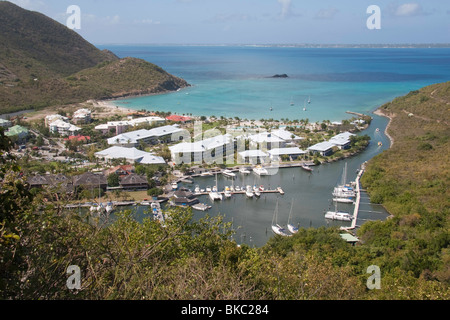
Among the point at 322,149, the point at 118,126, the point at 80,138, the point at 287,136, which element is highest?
the point at 118,126

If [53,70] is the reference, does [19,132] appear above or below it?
below

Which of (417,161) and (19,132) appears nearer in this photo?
(417,161)

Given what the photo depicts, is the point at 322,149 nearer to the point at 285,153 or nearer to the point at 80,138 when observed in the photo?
the point at 285,153

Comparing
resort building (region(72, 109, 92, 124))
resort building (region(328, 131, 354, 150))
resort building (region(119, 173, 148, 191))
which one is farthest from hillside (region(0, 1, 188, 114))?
resort building (region(328, 131, 354, 150))

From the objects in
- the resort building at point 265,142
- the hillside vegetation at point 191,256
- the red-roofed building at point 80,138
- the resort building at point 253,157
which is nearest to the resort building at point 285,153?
the resort building at point 253,157

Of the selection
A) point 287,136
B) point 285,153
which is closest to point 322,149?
point 285,153

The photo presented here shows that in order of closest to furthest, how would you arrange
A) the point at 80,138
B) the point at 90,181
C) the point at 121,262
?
1. the point at 121,262
2. the point at 90,181
3. the point at 80,138

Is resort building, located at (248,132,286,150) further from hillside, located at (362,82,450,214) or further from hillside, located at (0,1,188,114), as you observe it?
hillside, located at (0,1,188,114)
